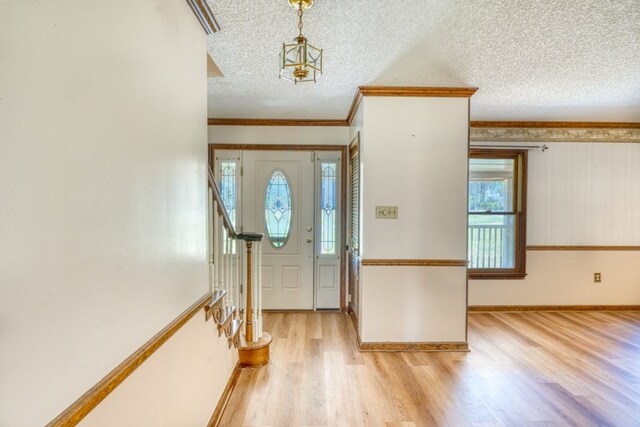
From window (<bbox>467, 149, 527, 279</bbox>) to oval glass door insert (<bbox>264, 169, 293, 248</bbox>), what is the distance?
2.35 metres

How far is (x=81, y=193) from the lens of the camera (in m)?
0.90

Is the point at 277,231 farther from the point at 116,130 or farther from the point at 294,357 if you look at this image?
the point at 116,130

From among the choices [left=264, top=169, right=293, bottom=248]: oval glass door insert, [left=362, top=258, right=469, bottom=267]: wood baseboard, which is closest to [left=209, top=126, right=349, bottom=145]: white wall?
[left=264, top=169, right=293, bottom=248]: oval glass door insert

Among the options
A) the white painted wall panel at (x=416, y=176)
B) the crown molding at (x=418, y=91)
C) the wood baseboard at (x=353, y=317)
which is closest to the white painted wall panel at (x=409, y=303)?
the white painted wall panel at (x=416, y=176)

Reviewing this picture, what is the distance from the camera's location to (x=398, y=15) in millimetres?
2012

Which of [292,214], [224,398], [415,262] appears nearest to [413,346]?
[415,262]

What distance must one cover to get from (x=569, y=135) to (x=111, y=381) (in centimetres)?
531

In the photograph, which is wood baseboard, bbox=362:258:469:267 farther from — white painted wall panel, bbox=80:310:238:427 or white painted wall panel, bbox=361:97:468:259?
white painted wall panel, bbox=80:310:238:427

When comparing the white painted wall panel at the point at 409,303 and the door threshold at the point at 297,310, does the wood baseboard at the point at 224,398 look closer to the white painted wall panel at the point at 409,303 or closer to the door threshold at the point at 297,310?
the white painted wall panel at the point at 409,303

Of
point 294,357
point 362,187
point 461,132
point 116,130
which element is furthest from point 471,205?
point 116,130

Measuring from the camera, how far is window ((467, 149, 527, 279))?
14.3 ft

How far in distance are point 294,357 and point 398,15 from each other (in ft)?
8.98

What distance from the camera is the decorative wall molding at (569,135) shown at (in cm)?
439

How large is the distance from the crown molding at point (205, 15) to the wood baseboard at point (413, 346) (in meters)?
2.77
